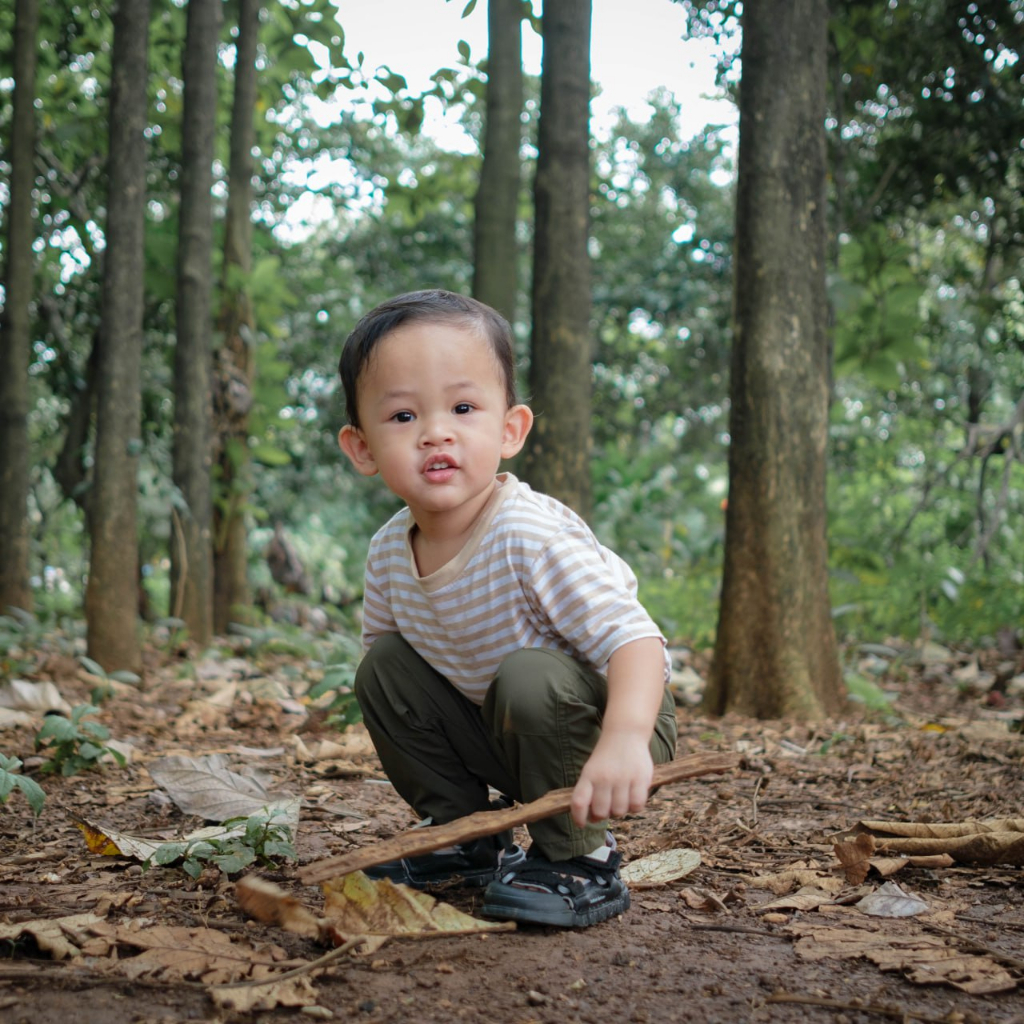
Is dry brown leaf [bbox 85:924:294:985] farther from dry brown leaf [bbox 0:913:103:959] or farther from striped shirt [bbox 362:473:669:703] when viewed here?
striped shirt [bbox 362:473:669:703]

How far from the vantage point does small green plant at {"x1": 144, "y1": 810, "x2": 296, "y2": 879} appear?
7.33ft

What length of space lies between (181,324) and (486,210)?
6.39 ft

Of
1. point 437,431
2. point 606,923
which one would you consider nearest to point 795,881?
point 606,923

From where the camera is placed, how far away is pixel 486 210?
6.33m

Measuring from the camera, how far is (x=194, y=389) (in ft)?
21.4

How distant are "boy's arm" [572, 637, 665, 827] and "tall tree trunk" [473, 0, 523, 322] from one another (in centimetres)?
434

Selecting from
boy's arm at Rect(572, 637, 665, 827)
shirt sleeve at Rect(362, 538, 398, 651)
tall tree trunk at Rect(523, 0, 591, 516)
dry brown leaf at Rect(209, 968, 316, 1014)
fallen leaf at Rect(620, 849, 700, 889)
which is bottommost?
fallen leaf at Rect(620, 849, 700, 889)

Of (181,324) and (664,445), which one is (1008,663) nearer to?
(181,324)

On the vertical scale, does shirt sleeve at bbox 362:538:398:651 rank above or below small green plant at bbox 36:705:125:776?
above

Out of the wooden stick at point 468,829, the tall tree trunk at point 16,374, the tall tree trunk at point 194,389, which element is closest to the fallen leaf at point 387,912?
the wooden stick at point 468,829

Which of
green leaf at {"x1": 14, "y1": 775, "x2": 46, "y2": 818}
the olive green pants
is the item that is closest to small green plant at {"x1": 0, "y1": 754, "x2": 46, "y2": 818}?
green leaf at {"x1": 14, "y1": 775, "x2": 46, "y2": 818}

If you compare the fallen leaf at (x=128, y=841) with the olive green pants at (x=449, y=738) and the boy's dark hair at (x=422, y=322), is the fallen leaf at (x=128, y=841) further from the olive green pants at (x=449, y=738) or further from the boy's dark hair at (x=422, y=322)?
the boy's dark hair at (x=422, y=322)

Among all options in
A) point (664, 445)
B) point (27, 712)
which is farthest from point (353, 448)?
point (664, 445)

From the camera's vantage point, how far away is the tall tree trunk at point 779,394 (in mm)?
4363
